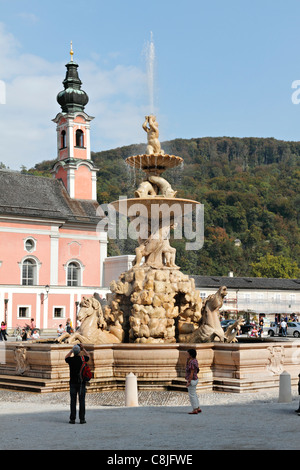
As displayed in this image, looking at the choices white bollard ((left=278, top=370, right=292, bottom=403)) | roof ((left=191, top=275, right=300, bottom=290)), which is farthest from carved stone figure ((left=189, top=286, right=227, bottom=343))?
roof ((left=191, top=275, right=300, bottom=290))

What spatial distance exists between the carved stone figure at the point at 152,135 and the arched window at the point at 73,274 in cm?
3988

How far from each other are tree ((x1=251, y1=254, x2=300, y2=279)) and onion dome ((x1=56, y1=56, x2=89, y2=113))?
3453 cm

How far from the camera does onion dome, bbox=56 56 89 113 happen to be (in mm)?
64812

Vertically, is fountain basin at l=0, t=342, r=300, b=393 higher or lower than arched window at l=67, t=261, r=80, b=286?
lower

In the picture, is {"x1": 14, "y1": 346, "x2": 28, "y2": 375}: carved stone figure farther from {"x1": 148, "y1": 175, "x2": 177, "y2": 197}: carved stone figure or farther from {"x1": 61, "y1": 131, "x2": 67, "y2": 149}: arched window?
{"x1": 61, "y1": 131, "x2": 67, "y2": 149}: arched window

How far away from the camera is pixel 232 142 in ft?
523

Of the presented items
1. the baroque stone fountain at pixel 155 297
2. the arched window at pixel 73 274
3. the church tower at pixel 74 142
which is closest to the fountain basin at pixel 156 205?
the baroque stone fountain at pixel 155 297

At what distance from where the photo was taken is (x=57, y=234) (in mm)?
56438

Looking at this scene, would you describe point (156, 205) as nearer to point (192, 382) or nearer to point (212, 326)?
point (212, 326)

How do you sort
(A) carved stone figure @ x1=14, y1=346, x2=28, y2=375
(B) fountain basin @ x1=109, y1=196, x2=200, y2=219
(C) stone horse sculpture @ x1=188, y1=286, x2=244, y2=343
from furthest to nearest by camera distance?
(B) fountain basin @ x1=109, y1=196, x2=200, y2=219, (C) stone horse sculpture @ x1=188, y1=286, x2=244, y2=343, (A) carved stone figure @ x1=14, y1=346, x2=28, y2=375

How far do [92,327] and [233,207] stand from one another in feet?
306

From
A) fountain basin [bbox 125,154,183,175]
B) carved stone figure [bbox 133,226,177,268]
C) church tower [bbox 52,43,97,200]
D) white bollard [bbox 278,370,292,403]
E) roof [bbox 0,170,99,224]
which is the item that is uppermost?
church tower [bbox 52,43,97,200]

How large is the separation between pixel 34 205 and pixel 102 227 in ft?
21.5

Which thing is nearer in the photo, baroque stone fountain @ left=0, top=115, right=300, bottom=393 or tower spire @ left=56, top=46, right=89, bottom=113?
baroque stone fountain @ left=0, top=115, right=300, bottom=393
